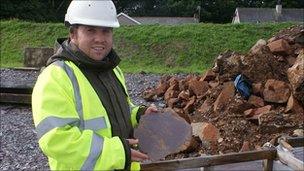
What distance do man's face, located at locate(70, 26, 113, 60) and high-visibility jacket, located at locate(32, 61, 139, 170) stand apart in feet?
0.49

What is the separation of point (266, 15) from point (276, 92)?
3450 cm

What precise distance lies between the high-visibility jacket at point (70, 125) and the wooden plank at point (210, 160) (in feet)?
4.86

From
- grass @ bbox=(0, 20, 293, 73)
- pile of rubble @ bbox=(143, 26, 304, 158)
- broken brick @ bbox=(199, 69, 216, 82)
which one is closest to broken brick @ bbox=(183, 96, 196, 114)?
pile of rubble @ bbox=(143, 26, 304, 158)

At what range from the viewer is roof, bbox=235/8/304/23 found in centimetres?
3941

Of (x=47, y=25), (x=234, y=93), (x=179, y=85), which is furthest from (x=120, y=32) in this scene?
(x=234, y=93)

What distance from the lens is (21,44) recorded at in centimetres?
2172

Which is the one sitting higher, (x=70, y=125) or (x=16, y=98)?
(x=70, y=125)

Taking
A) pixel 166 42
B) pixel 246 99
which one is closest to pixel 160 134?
pixel 246 99

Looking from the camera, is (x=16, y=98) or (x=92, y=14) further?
(x=16, y=98)

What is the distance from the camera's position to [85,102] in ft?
7.45

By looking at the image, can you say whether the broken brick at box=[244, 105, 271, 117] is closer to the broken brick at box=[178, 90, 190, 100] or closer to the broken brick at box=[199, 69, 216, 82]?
the broken brick at box=[178, 90, 190, 100]

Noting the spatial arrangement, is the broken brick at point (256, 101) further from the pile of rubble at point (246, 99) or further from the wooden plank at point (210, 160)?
the wooden plank at point (210, 160)

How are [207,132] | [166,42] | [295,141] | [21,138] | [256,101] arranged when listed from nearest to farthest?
[295,141] → [207,132] → [21,138] → [256,101] → [166,42]

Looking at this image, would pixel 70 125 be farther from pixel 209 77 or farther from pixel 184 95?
pixel 209 77
